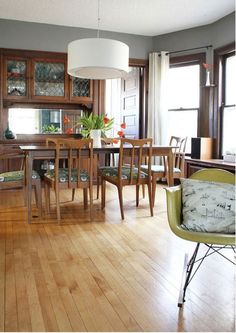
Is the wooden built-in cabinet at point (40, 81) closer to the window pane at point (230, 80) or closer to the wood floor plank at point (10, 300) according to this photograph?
the window pane at point (230, 80)

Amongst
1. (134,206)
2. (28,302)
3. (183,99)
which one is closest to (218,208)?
(28,302)

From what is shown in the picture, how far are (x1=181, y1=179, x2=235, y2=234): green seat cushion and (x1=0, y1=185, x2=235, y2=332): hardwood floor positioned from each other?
1.35 feet

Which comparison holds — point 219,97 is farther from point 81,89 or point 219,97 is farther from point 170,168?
point 81,89

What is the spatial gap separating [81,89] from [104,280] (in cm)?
438

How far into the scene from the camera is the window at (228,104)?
17.4 ft

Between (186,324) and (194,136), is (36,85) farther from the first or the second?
(186,324)

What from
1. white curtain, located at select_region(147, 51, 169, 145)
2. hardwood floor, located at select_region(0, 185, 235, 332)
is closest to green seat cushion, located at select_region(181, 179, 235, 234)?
hardwood floor, located at select_region(0, 185, 235, 332)

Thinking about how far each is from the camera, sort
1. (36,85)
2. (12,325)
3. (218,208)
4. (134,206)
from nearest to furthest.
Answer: (12,325)
(218,208)
(134,206)
(36,85)

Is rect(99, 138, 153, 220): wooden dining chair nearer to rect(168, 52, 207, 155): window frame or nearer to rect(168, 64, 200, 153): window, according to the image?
rect(168, 52, 207, 155): window frame

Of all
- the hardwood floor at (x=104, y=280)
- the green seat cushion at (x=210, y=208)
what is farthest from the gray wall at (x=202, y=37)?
the green seat cushion at (x=210, y=208)

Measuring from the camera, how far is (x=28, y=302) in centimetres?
195

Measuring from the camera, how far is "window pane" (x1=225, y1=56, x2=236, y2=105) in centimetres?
527

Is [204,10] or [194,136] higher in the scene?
[204,10]

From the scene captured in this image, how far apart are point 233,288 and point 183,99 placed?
4467 mm
